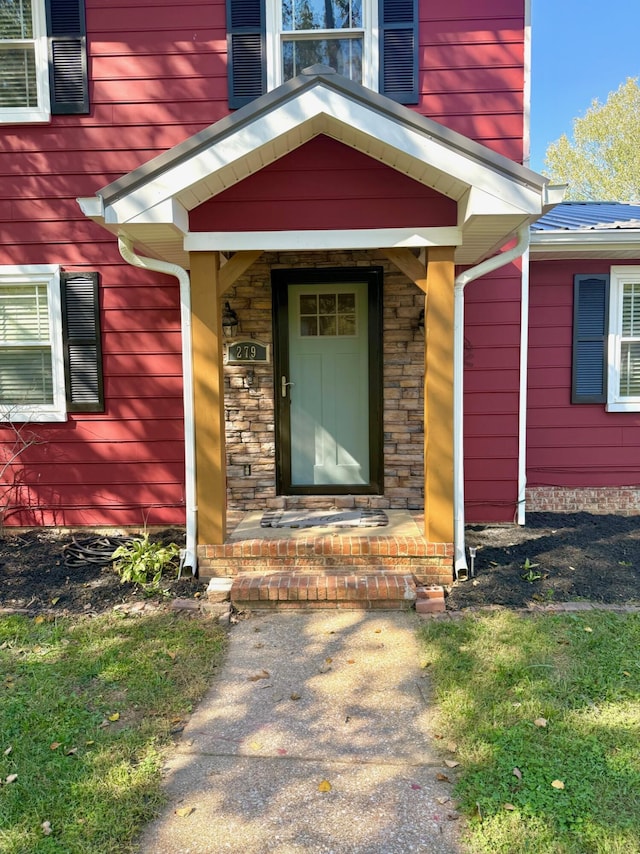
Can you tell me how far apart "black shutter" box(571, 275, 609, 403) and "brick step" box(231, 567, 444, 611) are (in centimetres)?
294

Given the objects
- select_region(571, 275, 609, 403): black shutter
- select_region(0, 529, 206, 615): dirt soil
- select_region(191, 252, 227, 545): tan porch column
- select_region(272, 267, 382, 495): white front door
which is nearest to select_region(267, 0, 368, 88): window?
select_region(272, 267, 382, 495): white front door

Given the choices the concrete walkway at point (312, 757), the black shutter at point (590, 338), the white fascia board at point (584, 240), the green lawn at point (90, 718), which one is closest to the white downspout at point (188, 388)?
the green lawn at point (90, 718)

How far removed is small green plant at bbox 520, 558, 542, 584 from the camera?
412cm

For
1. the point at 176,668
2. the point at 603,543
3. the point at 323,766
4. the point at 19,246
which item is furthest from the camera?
the point at 19,246

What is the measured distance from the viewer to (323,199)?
405cm

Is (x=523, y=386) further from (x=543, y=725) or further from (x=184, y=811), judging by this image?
(x=184, y=811)

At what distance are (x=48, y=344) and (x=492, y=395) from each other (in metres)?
4.04

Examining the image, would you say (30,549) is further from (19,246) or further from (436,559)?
(436,559)

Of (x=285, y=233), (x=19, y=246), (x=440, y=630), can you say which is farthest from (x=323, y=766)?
(x=19, y=246)

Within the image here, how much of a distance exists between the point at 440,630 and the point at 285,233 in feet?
9.09

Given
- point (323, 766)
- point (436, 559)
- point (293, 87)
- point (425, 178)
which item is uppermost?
point (293, 87)

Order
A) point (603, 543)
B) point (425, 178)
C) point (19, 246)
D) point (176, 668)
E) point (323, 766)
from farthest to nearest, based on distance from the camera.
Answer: point (19, 246) → point (603, 543) → point (425, 178) → point (176, 668) → point (323, 766)

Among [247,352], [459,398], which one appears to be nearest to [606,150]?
[247,352]

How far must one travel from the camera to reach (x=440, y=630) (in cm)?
355
